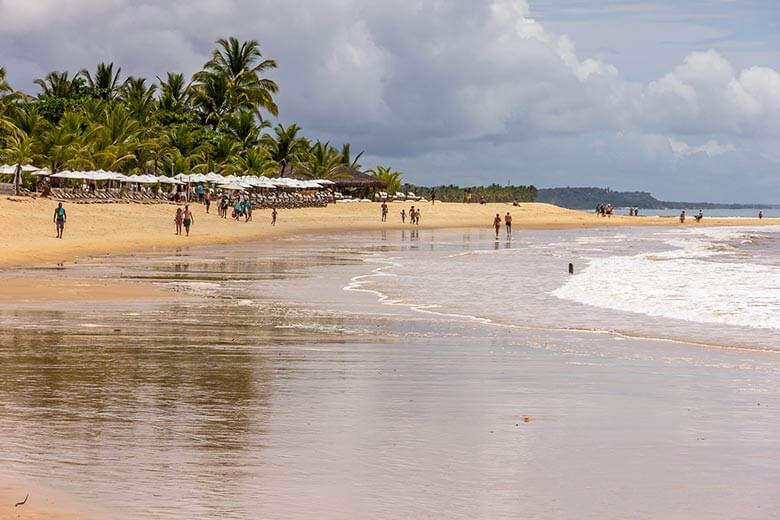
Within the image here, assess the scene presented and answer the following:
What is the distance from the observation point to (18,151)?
64750mm

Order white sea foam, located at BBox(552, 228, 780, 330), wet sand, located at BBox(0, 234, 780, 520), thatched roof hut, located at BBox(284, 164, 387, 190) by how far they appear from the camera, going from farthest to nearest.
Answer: thatched roof hut, located at BBox(284, 164, 387, 190)
white sea foam, located at BBox(552, 228, 780, 330)
wet sand, located at BBox(0, 234, 780, 520)

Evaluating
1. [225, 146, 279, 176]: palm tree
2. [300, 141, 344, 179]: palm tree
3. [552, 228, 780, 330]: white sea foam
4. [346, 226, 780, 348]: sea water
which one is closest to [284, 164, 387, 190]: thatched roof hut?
[300, 141, 344, 179]: palm tree

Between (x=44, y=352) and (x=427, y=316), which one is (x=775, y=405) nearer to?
(x=44, y=352)

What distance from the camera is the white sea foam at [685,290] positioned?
825 inches

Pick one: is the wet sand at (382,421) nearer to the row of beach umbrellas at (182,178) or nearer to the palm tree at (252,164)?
the row of beach umbrellas at (182,178)

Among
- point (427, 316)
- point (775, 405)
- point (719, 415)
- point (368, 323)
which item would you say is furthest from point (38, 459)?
point (427, 316)

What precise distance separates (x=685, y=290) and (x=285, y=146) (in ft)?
252

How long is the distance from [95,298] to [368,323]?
663 centimetres

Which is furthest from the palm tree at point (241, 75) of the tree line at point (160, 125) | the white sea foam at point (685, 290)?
the white sea foam at point (685, 290)

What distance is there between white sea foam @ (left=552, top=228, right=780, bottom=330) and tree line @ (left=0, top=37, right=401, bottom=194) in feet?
143

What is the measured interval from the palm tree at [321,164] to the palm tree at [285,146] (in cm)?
171

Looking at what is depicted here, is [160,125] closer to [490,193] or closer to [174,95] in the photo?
[174,95]

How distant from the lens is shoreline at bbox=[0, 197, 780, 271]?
39.8 metres

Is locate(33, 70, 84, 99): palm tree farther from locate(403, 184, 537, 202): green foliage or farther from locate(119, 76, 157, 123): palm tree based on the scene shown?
locate(403, 184, 537, 202): green foliage
